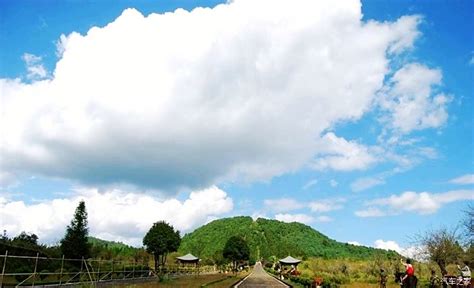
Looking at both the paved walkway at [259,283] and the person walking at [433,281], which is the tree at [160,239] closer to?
the paved walkway at [259,283]

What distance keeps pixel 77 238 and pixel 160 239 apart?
13656 millimetres

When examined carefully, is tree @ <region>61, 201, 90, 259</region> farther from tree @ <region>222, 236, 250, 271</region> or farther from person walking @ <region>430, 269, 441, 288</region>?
tree @ <region>222, 236, 250, 271</region>

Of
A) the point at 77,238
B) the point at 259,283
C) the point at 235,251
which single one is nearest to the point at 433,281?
the point at 259,283

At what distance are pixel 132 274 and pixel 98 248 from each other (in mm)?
17726

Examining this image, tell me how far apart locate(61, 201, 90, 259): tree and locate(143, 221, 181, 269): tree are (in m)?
11.3

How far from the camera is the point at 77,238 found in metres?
43.7

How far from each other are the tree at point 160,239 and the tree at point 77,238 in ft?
37.2

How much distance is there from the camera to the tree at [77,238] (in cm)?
4306

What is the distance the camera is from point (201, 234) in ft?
622

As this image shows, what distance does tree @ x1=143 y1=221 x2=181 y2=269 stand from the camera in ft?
183

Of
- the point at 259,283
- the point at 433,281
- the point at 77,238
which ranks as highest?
the point at 77,238

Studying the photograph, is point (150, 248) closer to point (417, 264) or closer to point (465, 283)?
point (417, 264)

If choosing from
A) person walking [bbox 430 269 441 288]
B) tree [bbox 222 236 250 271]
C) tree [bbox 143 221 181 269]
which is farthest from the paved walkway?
tree [bbox 222 236 250 271]

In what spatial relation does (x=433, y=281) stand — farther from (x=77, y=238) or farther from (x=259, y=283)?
(x=77, y=238)
